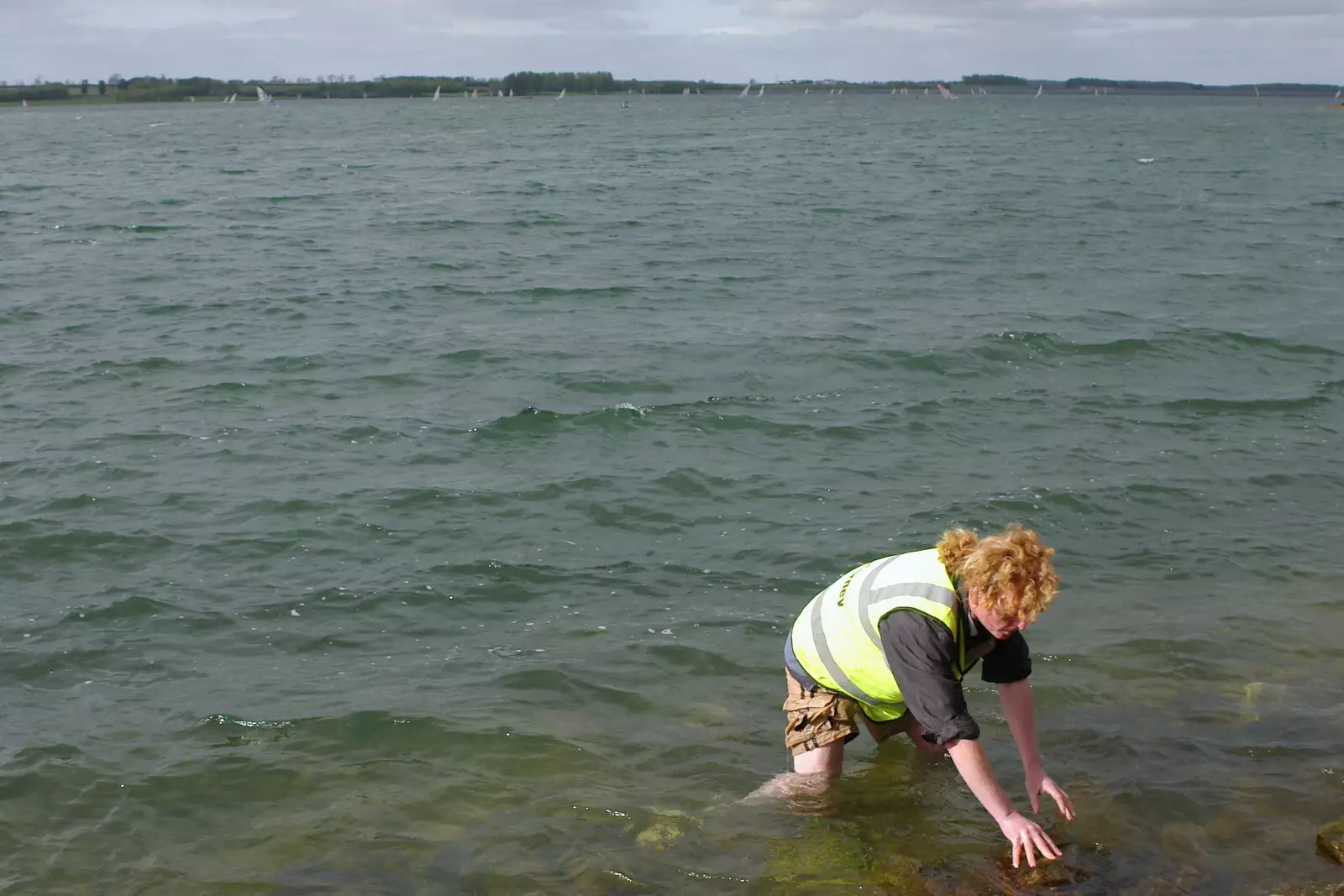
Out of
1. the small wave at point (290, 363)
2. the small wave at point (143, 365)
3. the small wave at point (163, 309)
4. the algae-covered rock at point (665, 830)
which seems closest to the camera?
the algae-covered rock at point (665, 830)

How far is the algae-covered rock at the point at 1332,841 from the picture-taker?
5922 mm

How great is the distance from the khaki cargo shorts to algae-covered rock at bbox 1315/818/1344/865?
7.31ft

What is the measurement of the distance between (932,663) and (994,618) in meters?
0.42

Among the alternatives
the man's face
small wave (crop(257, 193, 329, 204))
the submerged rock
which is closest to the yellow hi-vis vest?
the man's face

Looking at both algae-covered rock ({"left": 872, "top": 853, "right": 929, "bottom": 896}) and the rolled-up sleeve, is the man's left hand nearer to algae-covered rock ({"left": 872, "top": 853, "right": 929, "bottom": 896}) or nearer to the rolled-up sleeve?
algae-covered rock ({"left": 872, "top": 853, "right": 929, "bottom": 896})

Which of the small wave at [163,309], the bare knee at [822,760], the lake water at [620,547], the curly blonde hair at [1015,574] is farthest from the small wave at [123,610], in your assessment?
the small wave at [163,309]

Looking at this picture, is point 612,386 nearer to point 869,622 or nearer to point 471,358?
point 471,358

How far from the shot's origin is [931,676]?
5180 millimetres

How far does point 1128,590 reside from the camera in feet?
32.8

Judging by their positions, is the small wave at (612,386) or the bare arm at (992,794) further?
the small wave at (612,386)

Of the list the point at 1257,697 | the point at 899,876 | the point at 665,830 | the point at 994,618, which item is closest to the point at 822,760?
the point at 899,876

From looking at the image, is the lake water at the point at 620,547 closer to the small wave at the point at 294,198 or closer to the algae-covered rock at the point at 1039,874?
the algae-covered rock at the point at 1039,874

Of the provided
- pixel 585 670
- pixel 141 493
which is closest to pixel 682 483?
pixel 585 670

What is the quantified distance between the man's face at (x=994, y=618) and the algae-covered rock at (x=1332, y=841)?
2276 mm
